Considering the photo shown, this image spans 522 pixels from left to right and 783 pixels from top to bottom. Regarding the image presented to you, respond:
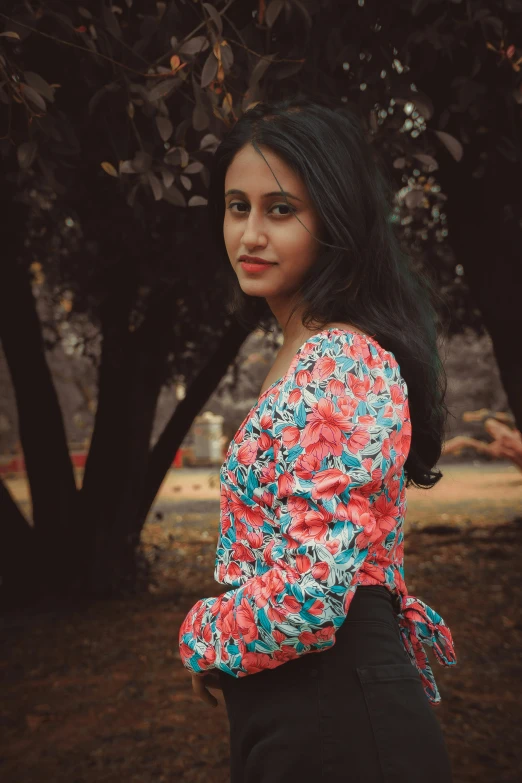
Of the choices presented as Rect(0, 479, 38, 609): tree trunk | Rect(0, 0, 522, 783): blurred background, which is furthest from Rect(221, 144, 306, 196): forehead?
Rect(0, 479, 38, 609): tree trunk

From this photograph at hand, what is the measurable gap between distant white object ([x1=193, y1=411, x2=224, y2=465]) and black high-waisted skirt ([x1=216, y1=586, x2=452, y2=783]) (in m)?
23.4

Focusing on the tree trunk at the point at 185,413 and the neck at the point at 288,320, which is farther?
the tree trunk at the point at 185,413

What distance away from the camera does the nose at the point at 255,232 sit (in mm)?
1531

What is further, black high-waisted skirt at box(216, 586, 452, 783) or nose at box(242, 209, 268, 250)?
nose at box(242, 209, 268, 250)

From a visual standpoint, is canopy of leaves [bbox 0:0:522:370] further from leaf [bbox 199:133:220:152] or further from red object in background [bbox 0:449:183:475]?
red object in background [bbox 0:449:183:475]

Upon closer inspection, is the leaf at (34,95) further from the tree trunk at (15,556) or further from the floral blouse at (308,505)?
the tree trunk at (15,556)

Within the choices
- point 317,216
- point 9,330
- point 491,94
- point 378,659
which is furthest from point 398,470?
point 9,330

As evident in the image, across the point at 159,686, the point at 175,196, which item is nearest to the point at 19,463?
the point at 159,686

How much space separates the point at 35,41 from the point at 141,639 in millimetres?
4061

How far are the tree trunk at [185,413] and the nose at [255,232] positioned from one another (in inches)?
189

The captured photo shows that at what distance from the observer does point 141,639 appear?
5.70 metres

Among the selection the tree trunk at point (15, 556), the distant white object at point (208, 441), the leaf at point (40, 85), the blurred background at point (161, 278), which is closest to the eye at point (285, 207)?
the blurred background at point (161, 278)

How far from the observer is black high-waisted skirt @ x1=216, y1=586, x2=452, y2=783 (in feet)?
4.24

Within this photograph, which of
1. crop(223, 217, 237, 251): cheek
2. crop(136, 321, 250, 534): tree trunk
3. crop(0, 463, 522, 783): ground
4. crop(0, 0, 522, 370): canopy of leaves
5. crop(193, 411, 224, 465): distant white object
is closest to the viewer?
crop(223, 217, 237, 251): cheek
